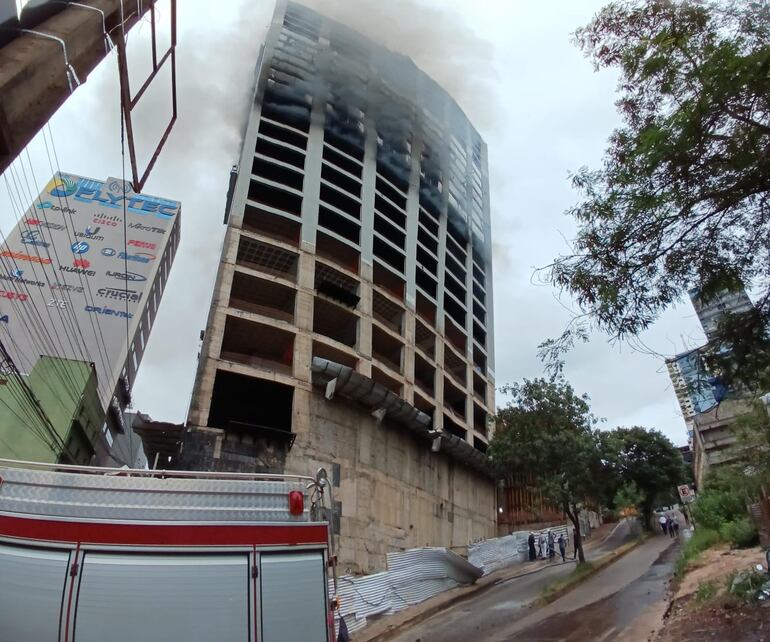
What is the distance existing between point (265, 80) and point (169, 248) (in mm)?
20054

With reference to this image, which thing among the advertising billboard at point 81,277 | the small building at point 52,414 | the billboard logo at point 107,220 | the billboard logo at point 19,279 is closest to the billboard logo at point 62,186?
the advertising billboard at point 81,277

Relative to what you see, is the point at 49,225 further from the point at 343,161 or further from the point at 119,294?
the point at 343,161

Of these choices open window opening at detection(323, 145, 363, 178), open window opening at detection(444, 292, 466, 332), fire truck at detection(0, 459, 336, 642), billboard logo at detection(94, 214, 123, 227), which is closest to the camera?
fire truck at detection(0, 459, 336, 642)

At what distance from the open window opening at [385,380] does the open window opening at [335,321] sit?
2013mm

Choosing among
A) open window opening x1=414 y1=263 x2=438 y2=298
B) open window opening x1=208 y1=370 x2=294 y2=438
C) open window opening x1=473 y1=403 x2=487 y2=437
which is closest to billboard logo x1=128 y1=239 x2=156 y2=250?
open window opening x1=414 y1=263 x2=438 y2=298

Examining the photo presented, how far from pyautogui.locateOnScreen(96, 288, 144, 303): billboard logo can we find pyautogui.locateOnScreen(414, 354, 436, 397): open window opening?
19938 millimetres

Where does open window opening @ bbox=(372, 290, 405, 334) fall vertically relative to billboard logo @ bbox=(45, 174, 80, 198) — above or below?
below

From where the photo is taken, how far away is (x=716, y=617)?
847 centimetres

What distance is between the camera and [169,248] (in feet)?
155

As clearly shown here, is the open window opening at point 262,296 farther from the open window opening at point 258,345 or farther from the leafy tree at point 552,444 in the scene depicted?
the leafy tree at point 552,444

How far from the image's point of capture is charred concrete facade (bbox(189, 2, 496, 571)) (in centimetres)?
2330

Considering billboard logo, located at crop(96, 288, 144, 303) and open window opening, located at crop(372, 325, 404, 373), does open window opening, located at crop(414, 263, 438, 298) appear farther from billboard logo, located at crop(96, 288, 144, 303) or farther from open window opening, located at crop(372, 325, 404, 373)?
billboard logo, located at crop(96, 288, 144, 303)

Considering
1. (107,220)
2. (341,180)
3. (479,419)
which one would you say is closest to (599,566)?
(479,419)

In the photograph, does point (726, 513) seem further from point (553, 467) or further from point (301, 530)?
point (301, 530)
